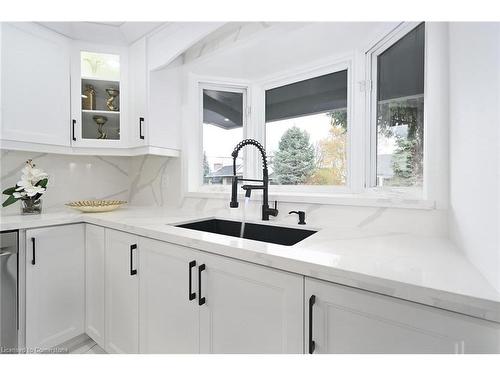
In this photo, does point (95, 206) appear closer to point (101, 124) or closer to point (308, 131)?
point (101, 124)

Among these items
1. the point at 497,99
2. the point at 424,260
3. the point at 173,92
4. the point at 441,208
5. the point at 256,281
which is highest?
the point at 173,92

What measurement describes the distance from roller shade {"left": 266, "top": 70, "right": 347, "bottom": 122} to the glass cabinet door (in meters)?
1.22

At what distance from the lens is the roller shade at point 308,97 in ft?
5.52

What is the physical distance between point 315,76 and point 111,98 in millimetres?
1590

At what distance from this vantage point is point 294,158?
187cm

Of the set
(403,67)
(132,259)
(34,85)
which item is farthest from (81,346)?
(403,67)

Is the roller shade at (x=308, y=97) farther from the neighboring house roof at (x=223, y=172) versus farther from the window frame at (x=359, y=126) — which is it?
the neighboring house roof at (x=223, y=172)

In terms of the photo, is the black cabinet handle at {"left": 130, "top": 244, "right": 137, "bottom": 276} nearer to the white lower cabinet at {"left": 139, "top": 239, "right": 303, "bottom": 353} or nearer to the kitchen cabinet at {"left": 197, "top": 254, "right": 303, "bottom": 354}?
the white lower cabinet at {"left": 139, "top": 239, "right": 303, "bottom": 353}

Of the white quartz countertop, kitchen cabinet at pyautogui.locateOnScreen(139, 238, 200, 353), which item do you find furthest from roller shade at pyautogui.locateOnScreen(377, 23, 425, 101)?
kitchen cabinet at pyautogui.locateOnScreen(139, 238, 200, 353)

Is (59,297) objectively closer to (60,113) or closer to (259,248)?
(60,113)

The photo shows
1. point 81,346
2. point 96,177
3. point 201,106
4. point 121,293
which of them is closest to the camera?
point 121,293

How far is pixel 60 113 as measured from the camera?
1786 millimetres
